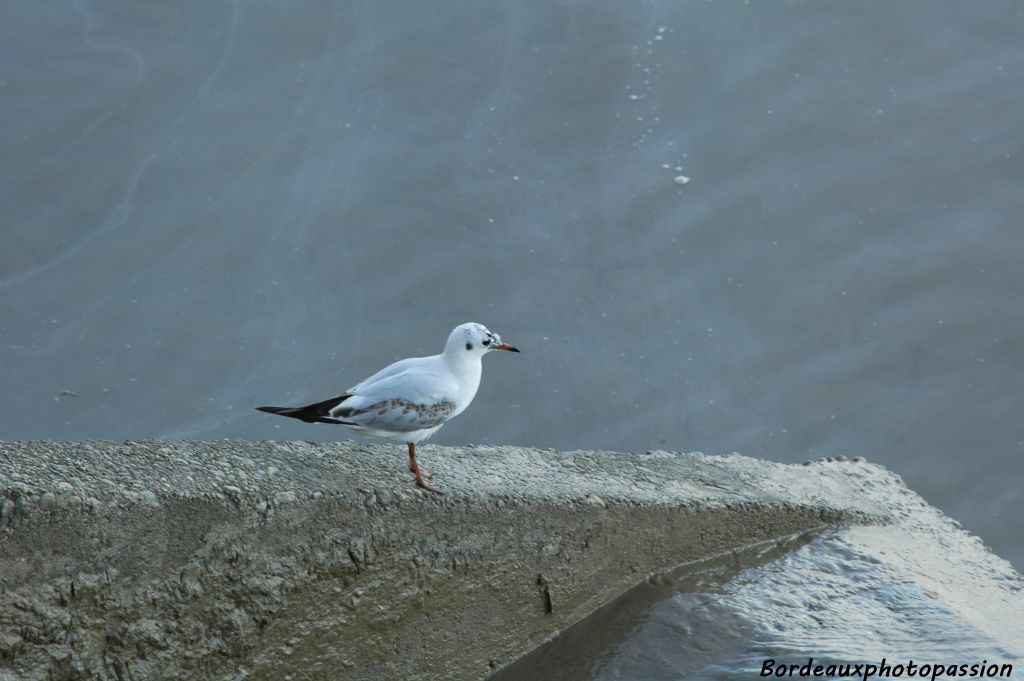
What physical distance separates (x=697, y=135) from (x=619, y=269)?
2.97ft

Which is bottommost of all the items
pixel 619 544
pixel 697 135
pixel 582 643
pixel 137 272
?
pixel 582 643

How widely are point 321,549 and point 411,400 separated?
373mm

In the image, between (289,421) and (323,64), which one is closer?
(289,421)

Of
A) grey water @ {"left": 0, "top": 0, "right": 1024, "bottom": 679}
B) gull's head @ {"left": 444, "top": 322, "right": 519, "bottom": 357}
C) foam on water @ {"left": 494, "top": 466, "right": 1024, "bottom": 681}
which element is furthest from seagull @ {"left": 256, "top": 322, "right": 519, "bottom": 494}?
grey water @ {"left": 0, "top": 0, "right": 1024, "bottom": 679}

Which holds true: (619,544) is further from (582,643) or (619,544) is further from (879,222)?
(879,222)

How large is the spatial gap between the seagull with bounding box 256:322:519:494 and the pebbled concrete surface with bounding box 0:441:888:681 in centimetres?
8

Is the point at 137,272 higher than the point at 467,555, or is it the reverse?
the point at 137,272

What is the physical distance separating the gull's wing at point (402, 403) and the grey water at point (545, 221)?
2.23 meters

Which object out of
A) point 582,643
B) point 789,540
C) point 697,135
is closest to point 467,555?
point 582,643

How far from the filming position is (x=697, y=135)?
5906mm

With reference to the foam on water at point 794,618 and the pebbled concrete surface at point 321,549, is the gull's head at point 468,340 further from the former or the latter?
the foam on water at point 794,618

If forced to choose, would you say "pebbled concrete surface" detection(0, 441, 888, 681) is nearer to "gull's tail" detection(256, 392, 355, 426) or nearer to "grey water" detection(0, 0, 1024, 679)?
"gull's tail" detection(256, 392, 355, 426)

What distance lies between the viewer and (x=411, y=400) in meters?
2.56

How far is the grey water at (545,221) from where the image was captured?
16.4ft
